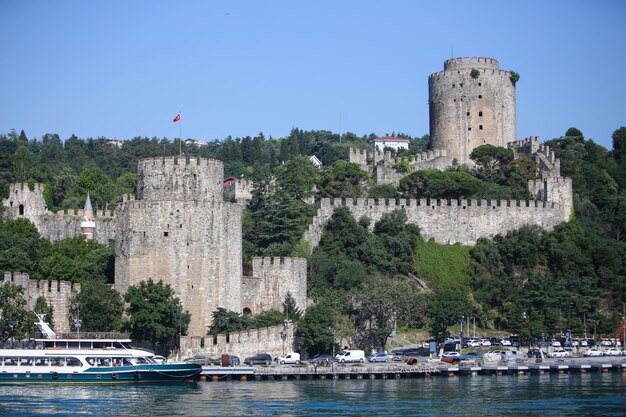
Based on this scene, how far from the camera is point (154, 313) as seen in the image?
213ft

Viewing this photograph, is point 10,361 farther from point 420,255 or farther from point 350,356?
point 420,255

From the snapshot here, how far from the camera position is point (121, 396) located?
189 ft

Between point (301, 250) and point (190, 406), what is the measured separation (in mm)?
24917

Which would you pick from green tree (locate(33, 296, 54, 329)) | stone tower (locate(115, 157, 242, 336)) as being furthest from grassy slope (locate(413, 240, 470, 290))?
green tree (locate(33, 296, 54, 329))

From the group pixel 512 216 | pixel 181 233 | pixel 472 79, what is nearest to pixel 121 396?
pixel 181 233

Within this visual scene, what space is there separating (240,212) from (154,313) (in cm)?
754

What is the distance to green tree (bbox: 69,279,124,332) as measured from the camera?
6562 cm

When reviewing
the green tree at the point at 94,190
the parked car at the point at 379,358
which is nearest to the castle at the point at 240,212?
the parked car at the point at 379,358

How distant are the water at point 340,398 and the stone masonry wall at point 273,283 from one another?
7.72m

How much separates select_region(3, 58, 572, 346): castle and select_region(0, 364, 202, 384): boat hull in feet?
16.2

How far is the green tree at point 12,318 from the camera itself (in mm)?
63938

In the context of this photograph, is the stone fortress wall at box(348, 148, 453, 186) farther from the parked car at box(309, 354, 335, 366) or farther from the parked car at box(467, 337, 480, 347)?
the parked car at box(309, 354, 335, 366)

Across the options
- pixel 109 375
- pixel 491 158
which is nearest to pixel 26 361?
pixel 109 375

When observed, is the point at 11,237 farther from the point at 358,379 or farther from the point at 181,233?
the point at 358,379
